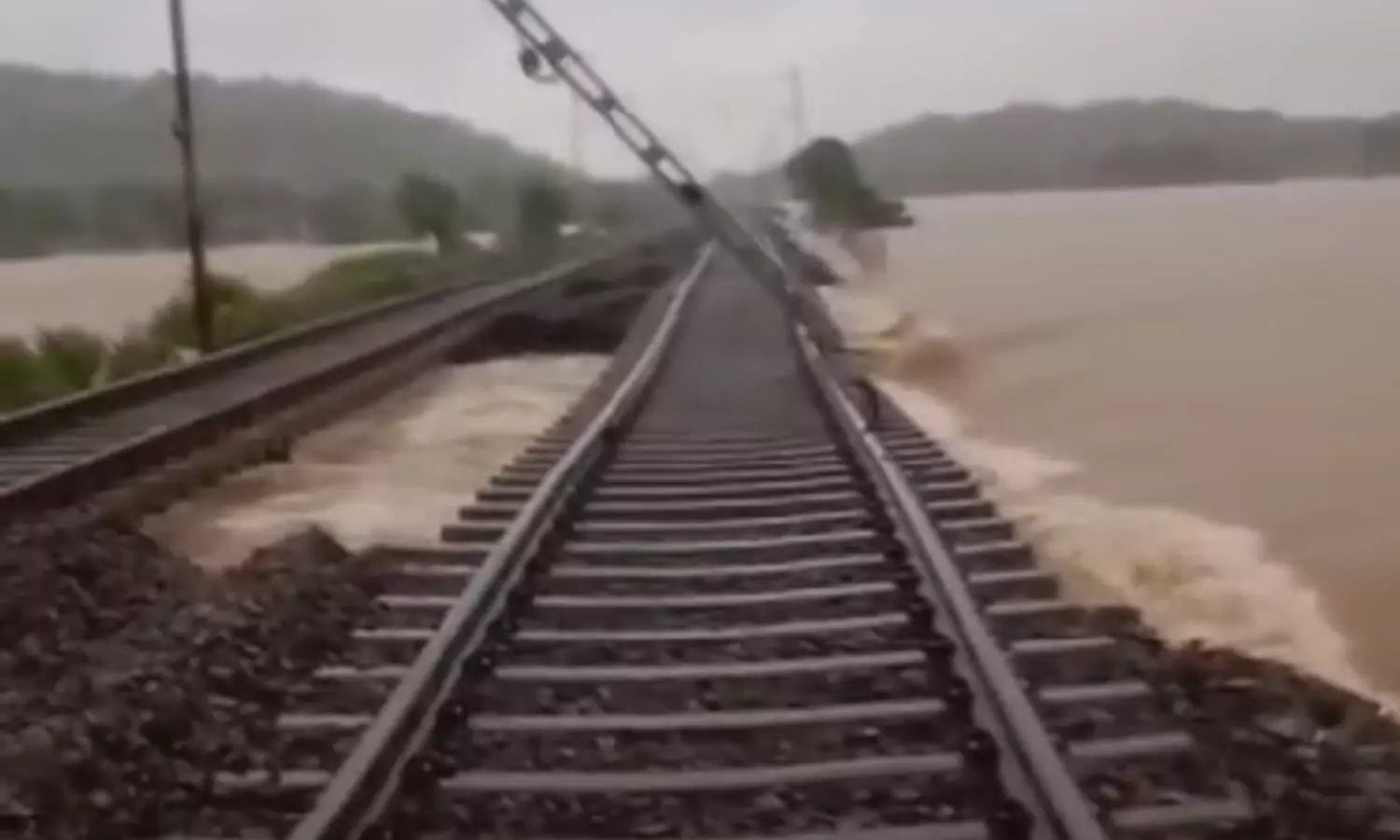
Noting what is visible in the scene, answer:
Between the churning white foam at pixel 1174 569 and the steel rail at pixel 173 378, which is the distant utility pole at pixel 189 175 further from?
the churning white foam at pixel 1174 569

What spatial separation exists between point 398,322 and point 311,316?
11.4ft

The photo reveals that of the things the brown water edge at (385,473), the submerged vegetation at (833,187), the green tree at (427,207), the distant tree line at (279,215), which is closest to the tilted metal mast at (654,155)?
the brown water edge at (385,473)

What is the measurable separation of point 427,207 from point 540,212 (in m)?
3.93

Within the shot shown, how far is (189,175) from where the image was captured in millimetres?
15609

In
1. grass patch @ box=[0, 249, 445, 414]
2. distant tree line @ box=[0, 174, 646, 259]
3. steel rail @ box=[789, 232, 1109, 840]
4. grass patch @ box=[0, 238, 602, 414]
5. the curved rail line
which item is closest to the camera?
steel rail @ box=[789, 232, 1109, 840]

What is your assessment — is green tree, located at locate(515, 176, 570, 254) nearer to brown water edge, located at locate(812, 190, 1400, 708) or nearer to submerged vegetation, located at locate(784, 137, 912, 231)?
submerged vegetation, located at locate(784, 137, 912, 231)

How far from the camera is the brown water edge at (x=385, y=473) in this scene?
8562 mm

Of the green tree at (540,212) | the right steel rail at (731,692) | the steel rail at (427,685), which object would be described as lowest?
the right steel rail at (731,692)

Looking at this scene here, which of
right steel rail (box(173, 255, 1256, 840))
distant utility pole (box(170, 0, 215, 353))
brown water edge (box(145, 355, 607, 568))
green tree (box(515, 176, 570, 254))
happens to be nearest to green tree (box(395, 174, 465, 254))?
green tree (box(515, 176, 570, 254))

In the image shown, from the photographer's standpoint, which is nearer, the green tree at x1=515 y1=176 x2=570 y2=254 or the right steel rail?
the right steel rail

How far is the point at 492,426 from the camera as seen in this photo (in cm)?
1248

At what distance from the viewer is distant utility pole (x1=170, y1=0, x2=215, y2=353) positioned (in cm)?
1545

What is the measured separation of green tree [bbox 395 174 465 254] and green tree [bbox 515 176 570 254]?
2.30 meters

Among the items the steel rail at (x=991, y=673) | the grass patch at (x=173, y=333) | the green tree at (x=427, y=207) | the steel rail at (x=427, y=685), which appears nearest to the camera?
the steel rail at (x=991, y=673)
